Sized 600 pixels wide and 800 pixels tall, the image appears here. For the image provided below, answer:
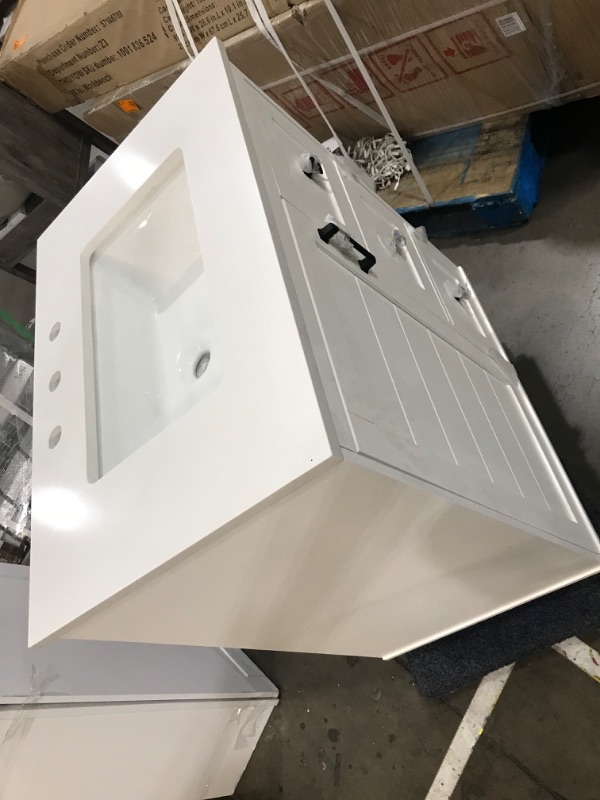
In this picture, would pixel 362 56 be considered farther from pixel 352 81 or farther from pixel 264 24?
pixel 264 24

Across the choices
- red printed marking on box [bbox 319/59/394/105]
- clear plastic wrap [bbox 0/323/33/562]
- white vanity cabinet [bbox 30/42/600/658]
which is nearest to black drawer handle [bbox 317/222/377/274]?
white vanity cabinet [bbox 30/42/600/658]

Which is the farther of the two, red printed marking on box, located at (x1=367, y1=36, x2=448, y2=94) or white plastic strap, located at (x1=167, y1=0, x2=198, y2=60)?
red printed marking on box, located at (x1=367, y1=36, x2=448, y2=94)

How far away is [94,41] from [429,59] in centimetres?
89

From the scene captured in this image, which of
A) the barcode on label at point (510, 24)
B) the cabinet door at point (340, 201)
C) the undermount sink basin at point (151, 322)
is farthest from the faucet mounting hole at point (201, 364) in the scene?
the barcode on label at point (510, 24)

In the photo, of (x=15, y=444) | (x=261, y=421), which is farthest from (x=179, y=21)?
(x=261, y=421)

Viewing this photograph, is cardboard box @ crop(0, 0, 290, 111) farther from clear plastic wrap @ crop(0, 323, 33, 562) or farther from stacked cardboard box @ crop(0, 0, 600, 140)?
clear plastic wrap @ crop(0, 323, 33, 562)

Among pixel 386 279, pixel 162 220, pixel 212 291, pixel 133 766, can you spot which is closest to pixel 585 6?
pixel 386 279

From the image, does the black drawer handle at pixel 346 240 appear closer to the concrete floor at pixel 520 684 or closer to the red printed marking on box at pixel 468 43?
the concrete floor at pixel 520 684

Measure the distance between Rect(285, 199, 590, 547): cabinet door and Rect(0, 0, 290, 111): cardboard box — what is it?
101cm

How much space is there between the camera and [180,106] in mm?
849

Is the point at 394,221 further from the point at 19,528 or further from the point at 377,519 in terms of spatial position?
the point at 19,528

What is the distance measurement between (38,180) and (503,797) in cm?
194

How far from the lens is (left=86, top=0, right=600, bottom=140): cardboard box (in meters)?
1.27

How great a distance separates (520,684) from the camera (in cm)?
116
